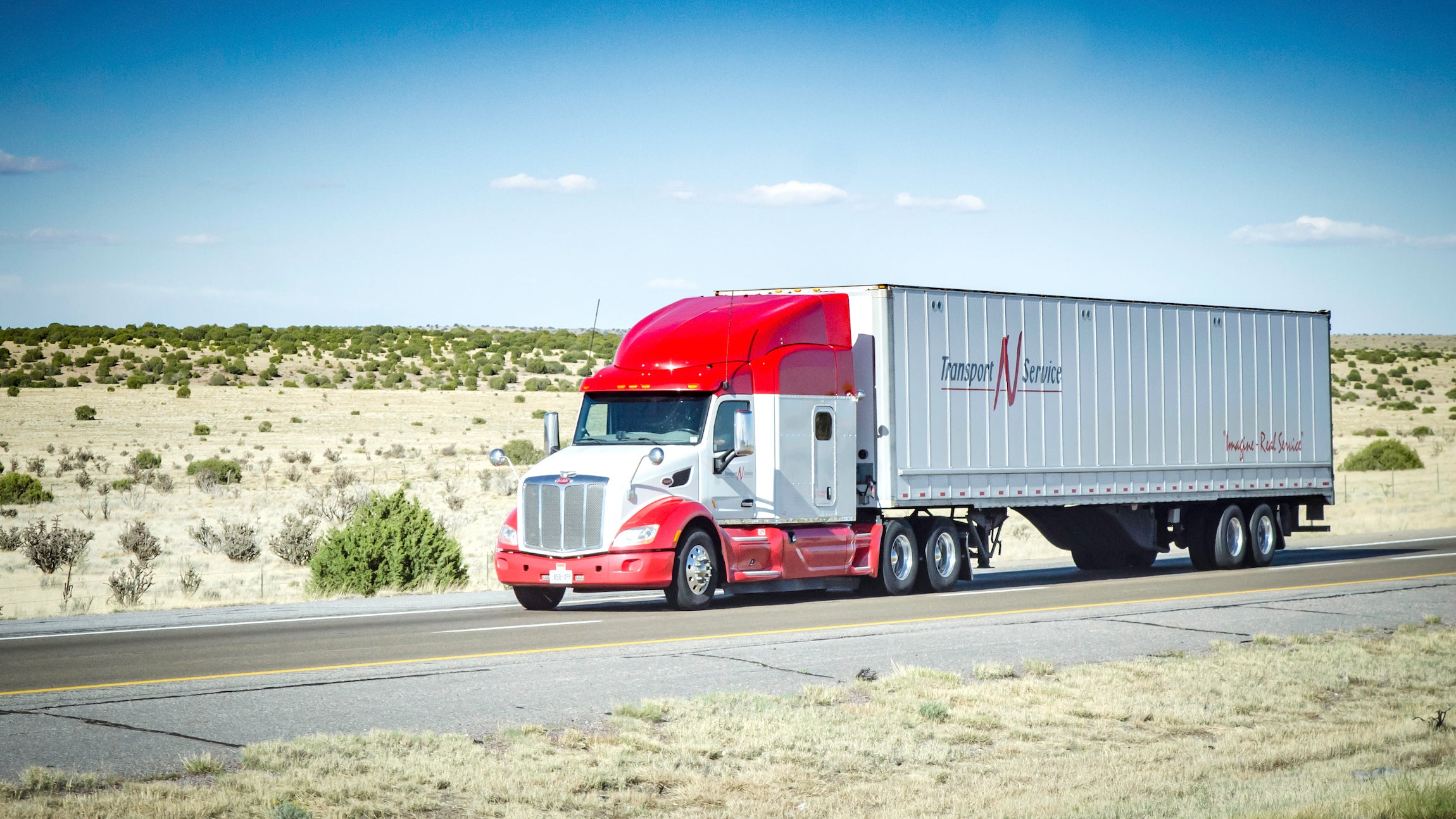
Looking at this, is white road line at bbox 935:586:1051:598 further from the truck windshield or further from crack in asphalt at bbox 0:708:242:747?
crack in asphalt at bbox 0:708:242:747

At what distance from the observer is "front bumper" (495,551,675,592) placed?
17250 mm

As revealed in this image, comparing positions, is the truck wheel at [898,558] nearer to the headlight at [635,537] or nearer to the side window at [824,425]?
the side window at [824,425]

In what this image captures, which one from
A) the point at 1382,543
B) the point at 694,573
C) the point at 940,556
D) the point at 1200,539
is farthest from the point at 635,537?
the point at 1382,543

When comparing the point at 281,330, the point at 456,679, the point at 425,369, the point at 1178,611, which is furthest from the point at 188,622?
the point at 281,330

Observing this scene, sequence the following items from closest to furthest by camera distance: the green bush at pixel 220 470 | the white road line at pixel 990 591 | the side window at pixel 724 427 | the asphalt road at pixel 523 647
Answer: the asphalt road at pixel 523 647 < the side window at pixel 724 427 < the white road line at pixel 990 591 < the green bush at pixel 220 470

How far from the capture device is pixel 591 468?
58.4 feet

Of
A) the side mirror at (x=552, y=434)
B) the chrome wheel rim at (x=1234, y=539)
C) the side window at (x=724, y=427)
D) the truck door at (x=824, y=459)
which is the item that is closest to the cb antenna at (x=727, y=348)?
the side window at (x=724, y=427)

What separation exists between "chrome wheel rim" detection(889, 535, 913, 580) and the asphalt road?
54 centimetres

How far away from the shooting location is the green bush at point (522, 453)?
178 feet

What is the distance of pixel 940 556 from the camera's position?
2127 cm

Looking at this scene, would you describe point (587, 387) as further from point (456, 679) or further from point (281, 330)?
point (281, 330)

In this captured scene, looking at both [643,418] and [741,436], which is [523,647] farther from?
[643,418]

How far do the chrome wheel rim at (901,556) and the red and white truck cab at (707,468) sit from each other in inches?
21.4

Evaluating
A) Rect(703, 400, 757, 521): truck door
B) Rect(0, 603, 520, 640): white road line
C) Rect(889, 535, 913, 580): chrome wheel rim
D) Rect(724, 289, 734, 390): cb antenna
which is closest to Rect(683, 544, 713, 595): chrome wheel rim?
Rect(703, 400, 757, 521): truck door
